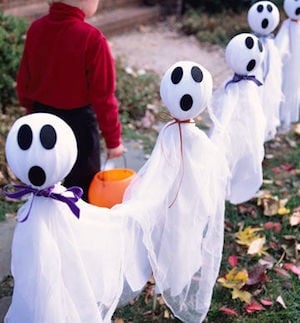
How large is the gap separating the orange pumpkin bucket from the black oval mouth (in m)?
1.20

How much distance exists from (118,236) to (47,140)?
551 mm

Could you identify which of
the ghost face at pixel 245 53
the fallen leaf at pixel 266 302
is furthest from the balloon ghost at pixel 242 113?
the fallen leaf at pixel 266 302

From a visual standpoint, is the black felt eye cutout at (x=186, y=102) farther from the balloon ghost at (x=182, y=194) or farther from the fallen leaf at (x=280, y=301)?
the fallen leaf at (x=280, y=301)

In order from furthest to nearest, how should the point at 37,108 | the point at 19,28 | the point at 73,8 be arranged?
the point at 19,28, the point at 37,108, the point at 73,8

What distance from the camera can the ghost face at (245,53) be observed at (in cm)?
269

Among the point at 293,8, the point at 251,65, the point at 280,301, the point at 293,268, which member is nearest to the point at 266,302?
the point at 280,301

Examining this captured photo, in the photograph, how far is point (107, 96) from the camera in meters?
2.74

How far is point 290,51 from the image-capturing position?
12.8 feet

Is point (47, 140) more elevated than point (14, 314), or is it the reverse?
point (47, 140)

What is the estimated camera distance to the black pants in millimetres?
2889

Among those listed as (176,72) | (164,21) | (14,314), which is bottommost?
(164,21)

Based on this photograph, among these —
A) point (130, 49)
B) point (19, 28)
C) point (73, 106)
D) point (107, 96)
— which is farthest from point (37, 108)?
point (130, 49)

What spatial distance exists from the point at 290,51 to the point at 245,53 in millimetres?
1371

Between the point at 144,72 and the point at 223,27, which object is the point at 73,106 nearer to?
the point at 144,72
